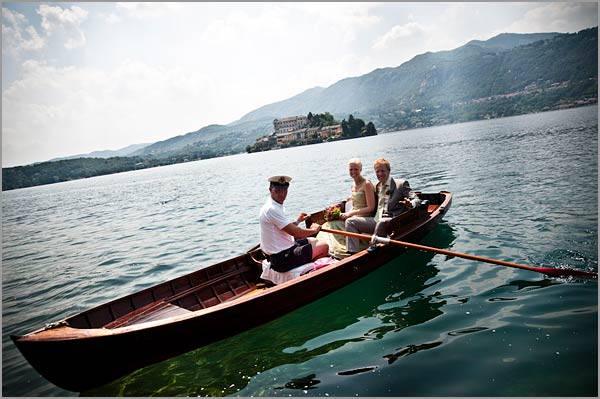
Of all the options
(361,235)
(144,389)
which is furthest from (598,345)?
(144,389)

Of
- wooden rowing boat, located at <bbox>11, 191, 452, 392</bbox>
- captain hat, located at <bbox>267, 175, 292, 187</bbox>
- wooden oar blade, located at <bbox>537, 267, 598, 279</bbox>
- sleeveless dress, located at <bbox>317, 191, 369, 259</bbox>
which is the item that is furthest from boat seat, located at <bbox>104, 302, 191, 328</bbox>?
wooden oar blade, located at <bbox>537, 267, 598, 279</bbox>

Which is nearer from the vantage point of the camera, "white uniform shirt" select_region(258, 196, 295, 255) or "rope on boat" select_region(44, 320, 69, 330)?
"rope on boat" select_region(44, 320, 69, 330)

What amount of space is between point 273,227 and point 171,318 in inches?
86.6

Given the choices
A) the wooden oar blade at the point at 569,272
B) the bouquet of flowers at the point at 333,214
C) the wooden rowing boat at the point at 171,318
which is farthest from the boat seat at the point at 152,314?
the wooden oar blade at the point at 569,272

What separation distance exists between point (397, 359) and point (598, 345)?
8.43 feet

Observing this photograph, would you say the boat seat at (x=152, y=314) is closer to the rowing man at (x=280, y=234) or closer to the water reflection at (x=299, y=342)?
the water reflection at (x=299, y=342)

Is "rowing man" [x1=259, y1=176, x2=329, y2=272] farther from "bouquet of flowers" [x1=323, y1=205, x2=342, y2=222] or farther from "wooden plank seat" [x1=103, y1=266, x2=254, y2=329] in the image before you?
"wooden plank seat" [x1=103, y1=266, x2=254, y2=329]

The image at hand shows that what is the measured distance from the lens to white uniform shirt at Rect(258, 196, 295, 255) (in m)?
5.94

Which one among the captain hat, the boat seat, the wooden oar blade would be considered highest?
the captain hat

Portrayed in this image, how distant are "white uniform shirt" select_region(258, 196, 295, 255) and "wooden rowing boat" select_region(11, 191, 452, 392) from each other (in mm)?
717

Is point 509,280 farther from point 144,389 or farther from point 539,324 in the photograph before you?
point 144,389

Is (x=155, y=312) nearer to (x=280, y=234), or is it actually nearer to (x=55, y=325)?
(x=55, y=325)

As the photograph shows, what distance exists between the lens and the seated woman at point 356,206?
7.67 meters

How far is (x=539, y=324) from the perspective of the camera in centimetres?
504
